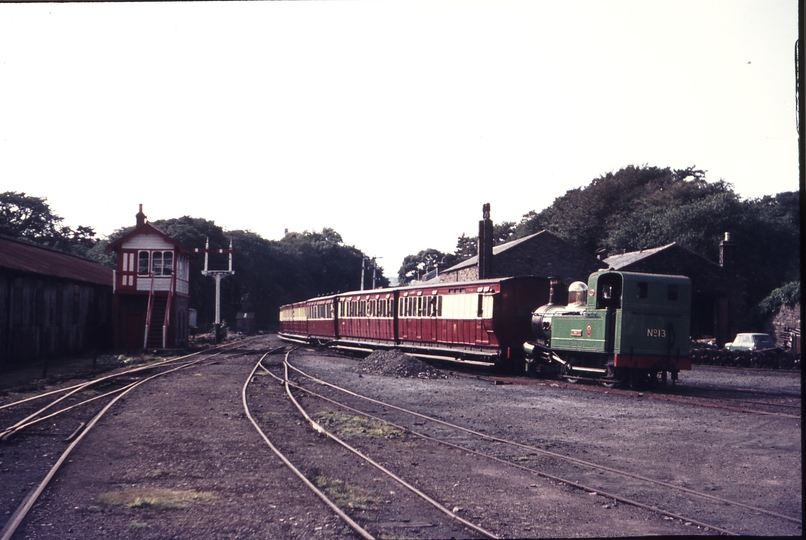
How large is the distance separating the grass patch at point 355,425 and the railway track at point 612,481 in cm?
22

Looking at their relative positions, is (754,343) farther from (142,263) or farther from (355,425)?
(142,263)

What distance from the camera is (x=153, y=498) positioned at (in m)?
6.55

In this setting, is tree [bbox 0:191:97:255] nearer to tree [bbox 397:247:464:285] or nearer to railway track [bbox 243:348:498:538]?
railway track [bbox 243:348:498:538]

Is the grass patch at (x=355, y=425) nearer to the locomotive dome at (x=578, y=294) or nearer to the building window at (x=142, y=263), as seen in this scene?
the locomotive dome at (x=578, y=294)

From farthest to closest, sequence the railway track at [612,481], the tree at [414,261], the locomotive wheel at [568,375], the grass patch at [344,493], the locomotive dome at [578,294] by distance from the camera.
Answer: the tree at [414,261] → the locomotive wheel at [568,375] → the locomotive dome at [578,294] → the grass patch at [344,493] → the railway track at [612,481]

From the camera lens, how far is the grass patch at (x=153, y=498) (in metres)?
6.35

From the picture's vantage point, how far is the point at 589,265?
42656 millimetres

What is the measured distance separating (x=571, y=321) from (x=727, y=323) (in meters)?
22.9

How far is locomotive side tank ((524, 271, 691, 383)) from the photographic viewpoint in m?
15.9

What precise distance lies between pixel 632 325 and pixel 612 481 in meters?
8.93

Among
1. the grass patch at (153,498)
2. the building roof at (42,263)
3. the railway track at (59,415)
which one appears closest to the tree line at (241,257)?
the building roof at (42,263)

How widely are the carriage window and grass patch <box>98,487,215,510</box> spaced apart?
12.1 meters

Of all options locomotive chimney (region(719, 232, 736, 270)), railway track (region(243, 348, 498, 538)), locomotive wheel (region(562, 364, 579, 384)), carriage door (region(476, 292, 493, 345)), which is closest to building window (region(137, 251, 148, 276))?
carriage door (region(476, 292, 493, 345))

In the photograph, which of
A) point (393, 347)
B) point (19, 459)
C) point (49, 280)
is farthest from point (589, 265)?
point (19, 459)
